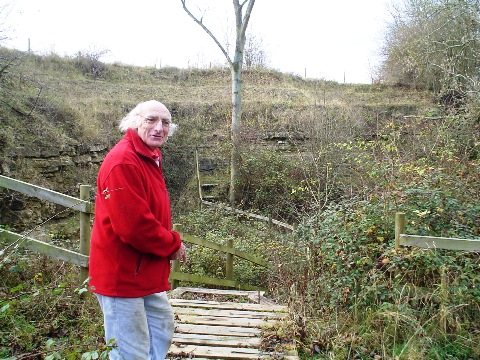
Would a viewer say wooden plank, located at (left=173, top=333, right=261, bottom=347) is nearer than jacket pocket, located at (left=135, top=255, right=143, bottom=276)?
No

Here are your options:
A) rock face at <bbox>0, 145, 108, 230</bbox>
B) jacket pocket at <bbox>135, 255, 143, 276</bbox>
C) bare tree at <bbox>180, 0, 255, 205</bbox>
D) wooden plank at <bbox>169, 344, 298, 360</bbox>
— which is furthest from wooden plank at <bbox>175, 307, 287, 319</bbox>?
bare tree at <bbox>180, 0, 255, 205</bbox>

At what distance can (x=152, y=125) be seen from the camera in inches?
116

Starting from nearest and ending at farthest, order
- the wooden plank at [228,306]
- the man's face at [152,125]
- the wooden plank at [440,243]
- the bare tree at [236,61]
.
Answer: the man's face at [152,125] → the wooden plank at [440,243] → the wooden plank at [228,306] → the bare tree at [236,61]

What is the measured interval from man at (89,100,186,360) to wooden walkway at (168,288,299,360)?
3.74 feet

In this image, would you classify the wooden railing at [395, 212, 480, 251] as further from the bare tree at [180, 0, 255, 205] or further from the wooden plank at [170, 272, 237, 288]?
the bare tree at [180, 0, 255, 205]

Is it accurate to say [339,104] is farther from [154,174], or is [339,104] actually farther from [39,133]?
[154,174]

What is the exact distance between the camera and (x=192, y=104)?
61.7ft

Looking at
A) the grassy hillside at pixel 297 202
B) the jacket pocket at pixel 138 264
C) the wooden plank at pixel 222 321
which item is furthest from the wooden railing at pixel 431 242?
the jacket pocket at pixel 138 264

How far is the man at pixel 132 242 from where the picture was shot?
2.60 m

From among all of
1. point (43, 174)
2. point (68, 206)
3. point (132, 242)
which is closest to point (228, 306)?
point (68, 206)

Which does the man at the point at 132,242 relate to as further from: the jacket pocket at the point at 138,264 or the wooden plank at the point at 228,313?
the wooden plank at the point at 228,313

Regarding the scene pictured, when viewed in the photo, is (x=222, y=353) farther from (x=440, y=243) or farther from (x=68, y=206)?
(x=440, y=243)

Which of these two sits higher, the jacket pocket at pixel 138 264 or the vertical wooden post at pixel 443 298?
the jacket pocket at pixel 138 264

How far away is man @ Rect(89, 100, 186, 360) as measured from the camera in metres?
2.60
